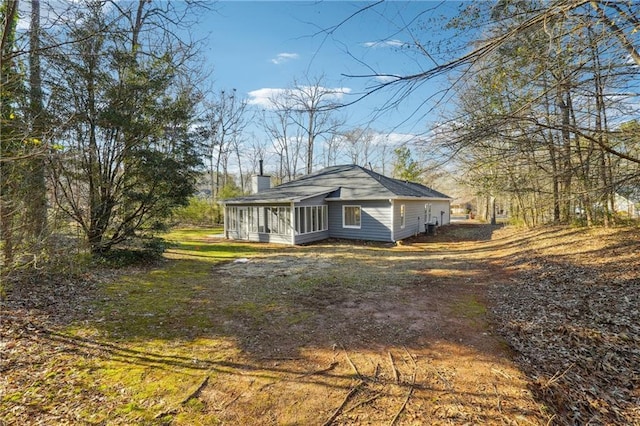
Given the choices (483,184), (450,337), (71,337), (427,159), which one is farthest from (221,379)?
(483,184)

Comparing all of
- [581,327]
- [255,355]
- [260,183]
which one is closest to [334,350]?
[255,355]

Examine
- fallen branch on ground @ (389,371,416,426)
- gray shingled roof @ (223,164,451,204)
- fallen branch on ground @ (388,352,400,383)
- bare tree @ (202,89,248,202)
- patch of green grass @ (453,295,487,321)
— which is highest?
bare tree @ (202,89,248,202)

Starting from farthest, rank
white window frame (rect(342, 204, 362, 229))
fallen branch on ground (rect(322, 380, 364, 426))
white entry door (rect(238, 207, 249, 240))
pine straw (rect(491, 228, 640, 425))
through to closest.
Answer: white entry door (rect(238, 207, 249, 240)), white window frame (rect(342, 204, 362, 229)), pine straw (rect(491, 228, 640, 425)), fallen branch on ground (rect(322, 380, 364, 426))

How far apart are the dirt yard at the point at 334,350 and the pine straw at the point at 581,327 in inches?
0.9

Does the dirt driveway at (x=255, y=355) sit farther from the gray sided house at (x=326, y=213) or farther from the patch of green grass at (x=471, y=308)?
the gray sided house at (x=326, y=213)

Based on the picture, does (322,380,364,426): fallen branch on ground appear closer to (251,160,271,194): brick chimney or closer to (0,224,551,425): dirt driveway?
(0,224,551,425): dirt driveway

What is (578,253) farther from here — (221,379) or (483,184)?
(221,379)

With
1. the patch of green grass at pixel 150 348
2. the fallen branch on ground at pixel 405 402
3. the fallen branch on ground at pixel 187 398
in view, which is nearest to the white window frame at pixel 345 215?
the patch of green grass at pixel 150 348

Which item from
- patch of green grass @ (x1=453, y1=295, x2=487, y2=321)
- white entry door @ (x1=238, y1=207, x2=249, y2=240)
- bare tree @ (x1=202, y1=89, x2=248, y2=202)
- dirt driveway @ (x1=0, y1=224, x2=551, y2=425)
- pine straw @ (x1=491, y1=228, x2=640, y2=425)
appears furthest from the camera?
bare tree @ (x1=202, y1=89, x2=248, y2=202)

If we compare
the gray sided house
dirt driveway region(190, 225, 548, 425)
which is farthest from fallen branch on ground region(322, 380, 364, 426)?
the gray sided house

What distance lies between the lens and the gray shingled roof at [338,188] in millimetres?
13891

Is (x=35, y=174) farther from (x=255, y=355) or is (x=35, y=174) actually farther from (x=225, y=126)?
(x=225, y=126)

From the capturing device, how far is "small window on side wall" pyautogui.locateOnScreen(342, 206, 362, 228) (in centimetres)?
1459

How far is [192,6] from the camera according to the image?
405 centimetres
